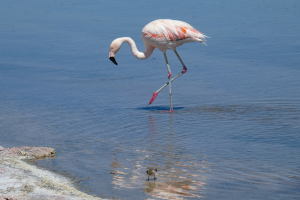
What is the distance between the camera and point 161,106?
10273 mm

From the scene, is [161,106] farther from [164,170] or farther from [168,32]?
[164,170]

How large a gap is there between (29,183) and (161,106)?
5.05m

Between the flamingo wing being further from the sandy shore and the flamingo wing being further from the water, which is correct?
the sandy shore

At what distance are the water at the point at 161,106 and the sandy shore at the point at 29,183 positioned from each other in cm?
26

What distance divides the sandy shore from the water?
0.85ft

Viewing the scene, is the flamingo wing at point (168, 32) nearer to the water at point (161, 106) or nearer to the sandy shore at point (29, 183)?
the water at point (161, 106)

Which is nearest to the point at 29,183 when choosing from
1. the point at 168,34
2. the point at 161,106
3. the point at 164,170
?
the point at 164,170

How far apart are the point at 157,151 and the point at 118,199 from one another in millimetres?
1959

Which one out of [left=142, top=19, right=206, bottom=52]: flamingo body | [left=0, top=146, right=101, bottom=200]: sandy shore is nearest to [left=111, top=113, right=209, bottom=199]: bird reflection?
[left=0, top=146, right=101, bottom=200]: sandy shore

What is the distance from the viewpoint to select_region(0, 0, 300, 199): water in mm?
6125

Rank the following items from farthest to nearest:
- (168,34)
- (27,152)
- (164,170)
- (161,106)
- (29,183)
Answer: (161,106), (168,34), (27,152), (164,170), (29,183)

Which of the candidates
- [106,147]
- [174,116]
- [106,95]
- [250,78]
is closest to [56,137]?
[106,147]

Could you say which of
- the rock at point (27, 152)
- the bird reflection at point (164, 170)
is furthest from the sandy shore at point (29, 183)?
the bird reflection at point (164, 170)

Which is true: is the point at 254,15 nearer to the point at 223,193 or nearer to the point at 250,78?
the point at 250,78
